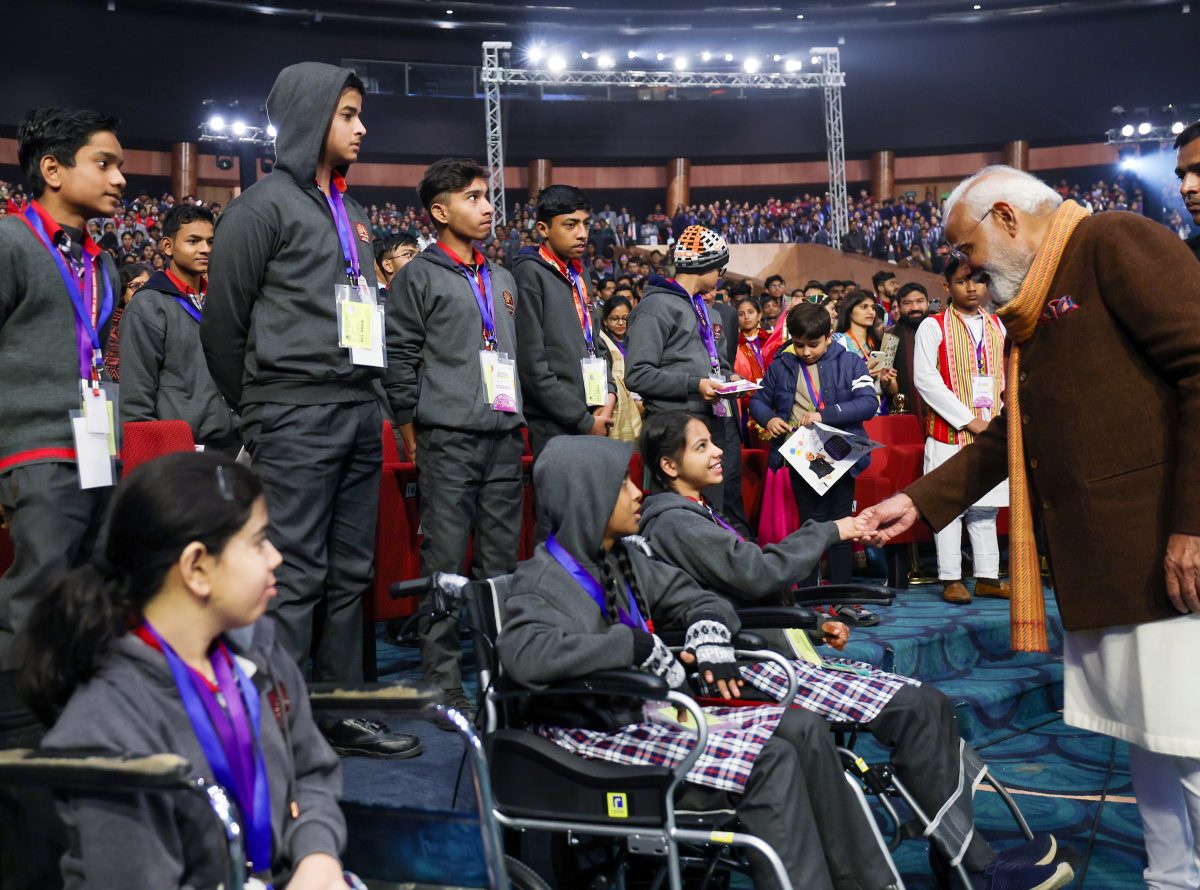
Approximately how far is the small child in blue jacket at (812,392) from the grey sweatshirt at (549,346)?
1.55m

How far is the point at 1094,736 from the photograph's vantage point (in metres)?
4.15

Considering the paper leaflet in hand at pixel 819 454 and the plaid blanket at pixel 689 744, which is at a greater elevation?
the paper leaflet in hand at pixel 819 454

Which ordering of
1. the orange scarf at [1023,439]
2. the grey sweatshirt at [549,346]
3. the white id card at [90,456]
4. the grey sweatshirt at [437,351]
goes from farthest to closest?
the grey sweatshirt at [549,346], the grey sweatshirt at [437,351], the white id card at [90,456], the orange scarf at [1023,439]

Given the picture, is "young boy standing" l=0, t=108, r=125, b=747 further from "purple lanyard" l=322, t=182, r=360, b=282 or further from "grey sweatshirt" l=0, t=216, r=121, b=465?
"purple lanyard" l=322, t=182, r=360, b=282

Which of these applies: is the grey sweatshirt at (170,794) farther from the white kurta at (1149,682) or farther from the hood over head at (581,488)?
the white kurta at (1149,682)

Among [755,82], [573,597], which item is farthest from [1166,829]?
[755,82]

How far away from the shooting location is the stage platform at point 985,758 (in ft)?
5.79

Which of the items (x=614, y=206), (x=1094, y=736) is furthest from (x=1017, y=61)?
(x=1094, y=736)

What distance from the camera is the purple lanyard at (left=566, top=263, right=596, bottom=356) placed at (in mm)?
4395

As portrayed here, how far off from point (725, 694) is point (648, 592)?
1.50 feet

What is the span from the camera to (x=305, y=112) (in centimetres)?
304

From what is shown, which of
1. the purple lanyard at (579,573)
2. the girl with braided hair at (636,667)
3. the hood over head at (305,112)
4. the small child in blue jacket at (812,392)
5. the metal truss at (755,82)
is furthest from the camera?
the metal truss at (755,82)

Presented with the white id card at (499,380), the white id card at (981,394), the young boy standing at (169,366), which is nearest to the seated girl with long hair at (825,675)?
the white id card at (499,380)

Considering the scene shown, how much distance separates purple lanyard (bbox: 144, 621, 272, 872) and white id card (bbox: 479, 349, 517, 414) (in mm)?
2041
